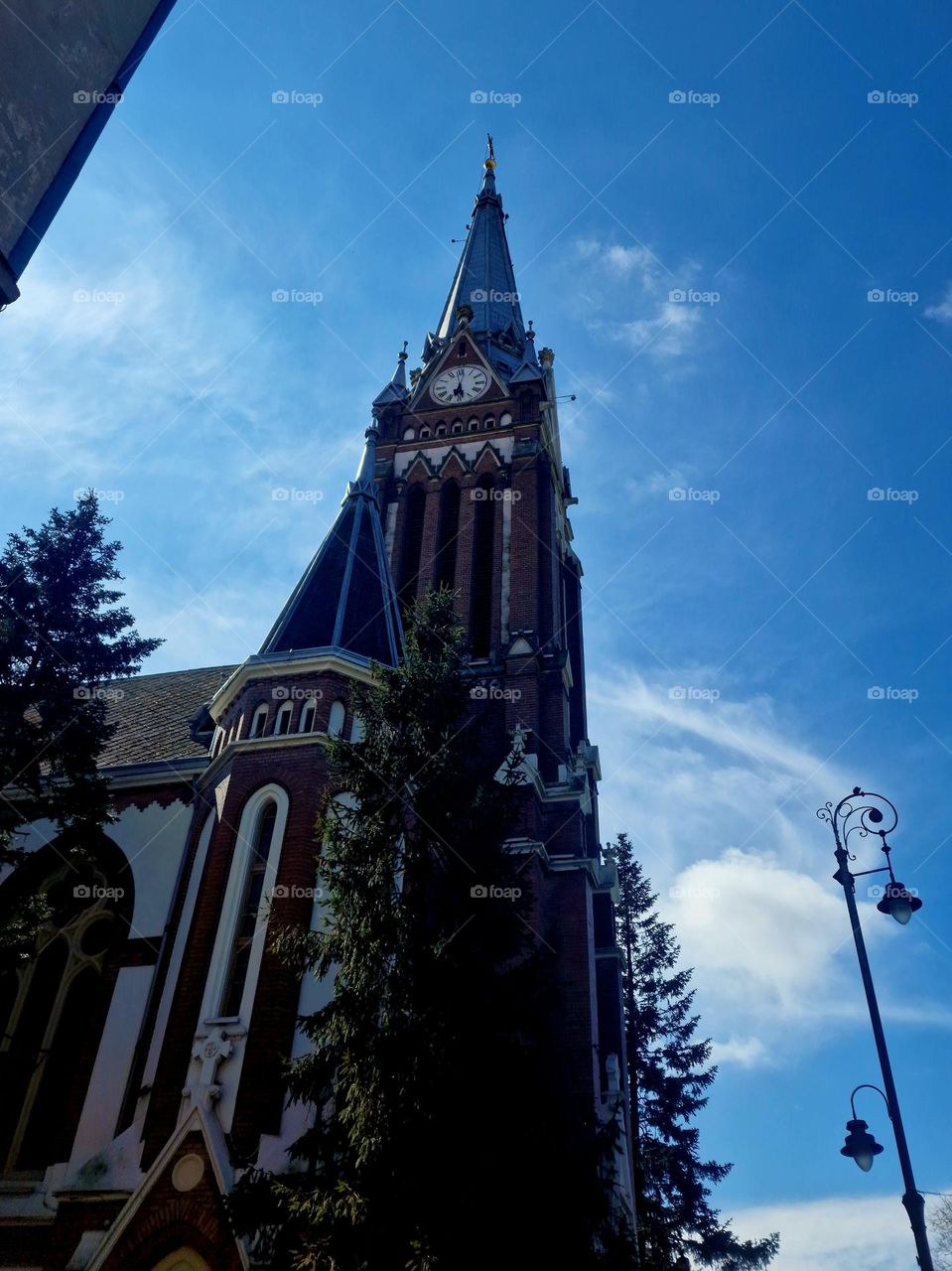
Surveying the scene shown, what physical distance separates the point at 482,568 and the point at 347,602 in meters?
9.01

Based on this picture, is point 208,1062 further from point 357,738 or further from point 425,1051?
point 357,738

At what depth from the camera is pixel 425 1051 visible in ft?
38.6

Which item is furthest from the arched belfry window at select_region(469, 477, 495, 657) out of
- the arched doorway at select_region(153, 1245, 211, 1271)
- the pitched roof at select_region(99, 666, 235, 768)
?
the arched doorway at select_region(153, 1245, 211, 1271)

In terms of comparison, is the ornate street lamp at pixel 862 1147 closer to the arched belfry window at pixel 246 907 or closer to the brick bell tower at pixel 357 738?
the brick bell tower at pixel 357 738

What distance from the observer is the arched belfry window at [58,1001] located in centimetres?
1684

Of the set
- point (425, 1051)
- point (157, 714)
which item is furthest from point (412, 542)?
point (425, 1051)

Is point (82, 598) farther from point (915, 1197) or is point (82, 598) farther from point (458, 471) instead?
point (458, 471)

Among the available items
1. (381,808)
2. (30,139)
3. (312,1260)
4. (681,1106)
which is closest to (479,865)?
(381,808)

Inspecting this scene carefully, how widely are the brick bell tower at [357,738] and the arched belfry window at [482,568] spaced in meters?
0.06

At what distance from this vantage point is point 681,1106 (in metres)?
32.8

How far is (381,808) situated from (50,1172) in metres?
8.00

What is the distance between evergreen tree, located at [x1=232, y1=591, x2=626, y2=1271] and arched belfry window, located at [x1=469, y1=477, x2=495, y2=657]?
→ 41.3 feet

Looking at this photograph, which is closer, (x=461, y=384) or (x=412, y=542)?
(x=412, y=542)

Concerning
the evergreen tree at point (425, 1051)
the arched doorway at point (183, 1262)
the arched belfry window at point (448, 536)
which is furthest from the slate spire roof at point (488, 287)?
the arched doorway at point (183, 1262)
